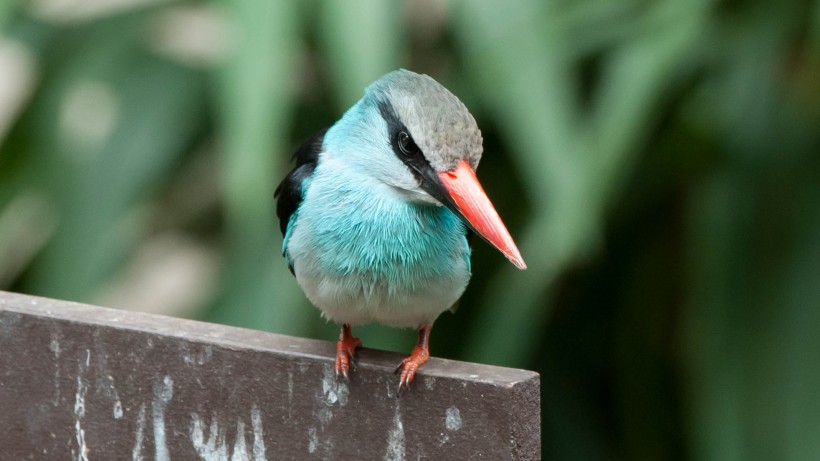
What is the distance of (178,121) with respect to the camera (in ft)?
11.4

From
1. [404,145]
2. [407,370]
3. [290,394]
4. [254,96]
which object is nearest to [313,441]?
[290,394]

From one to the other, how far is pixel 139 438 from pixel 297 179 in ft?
1.94

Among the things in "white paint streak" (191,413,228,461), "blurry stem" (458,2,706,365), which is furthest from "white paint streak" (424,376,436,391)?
"blurry stem" (458,2,706,365)

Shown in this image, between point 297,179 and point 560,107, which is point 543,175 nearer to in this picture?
point 560,107

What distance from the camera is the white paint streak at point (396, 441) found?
71.1 inches

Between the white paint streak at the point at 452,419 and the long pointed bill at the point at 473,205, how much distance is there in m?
0.28

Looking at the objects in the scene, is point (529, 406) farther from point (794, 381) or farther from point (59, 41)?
point (59, 41)

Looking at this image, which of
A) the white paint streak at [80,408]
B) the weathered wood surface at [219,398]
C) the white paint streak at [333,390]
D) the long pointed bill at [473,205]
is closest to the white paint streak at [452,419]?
the weathered wood surface at [219,398]

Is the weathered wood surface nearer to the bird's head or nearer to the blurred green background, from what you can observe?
the bird's head

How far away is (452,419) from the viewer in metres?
1.78

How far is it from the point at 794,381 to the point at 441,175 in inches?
58.2

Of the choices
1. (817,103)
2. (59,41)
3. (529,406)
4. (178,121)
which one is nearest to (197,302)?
(178,121)

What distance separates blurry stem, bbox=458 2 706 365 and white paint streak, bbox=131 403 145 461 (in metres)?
1.12

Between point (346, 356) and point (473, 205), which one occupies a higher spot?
point (473, 205)
